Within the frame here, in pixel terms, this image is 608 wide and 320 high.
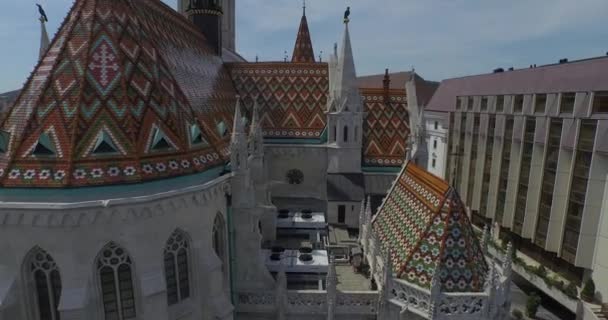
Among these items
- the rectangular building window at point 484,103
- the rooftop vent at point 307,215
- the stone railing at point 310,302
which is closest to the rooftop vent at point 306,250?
the stone railing at point 310,302

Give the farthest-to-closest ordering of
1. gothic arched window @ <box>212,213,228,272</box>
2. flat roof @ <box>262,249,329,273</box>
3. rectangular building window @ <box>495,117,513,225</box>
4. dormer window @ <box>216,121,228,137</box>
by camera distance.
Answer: rectangular building window @ <box>495,117,513,225</box>, flat roof @ <box>262,249,329,273</box>, dormer window @ <box>216,121,228,137</box>, gothic arched window @ <box>212,213,228,272</box>

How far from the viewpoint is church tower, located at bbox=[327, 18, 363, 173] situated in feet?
79.5

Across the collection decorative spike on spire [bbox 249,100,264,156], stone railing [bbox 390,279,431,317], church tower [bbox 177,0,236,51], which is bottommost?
stone railing [bbox 390,279,431,317]

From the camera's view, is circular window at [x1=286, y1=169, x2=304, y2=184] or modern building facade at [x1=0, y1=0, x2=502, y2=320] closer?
modern building facade at [x1=0, y1=0, x2=502, y2=320]

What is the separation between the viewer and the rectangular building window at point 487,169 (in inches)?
1320

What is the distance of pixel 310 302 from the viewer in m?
14.1

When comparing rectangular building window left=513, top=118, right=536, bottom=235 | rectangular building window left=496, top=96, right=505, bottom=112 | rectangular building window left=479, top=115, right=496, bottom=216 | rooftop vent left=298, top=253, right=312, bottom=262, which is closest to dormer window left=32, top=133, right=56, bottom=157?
rooftop vent left=298, top=253, right=312, bottom=262

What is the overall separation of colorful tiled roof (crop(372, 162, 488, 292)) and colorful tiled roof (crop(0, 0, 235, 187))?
873 centimetres

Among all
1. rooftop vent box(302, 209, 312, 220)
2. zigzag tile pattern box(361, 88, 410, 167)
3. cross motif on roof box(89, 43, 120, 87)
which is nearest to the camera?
cross motif on roof box(89, 43, 120, 87)

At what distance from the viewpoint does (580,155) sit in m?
22.0

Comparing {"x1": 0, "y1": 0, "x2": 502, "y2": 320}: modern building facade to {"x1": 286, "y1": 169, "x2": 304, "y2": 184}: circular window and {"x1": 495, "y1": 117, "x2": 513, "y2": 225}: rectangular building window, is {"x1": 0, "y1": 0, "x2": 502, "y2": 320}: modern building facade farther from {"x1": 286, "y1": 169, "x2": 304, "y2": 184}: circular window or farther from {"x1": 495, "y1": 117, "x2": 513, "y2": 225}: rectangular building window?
{"x1": 495, "y1": 117, "x2": 513, "y2": 225}: rectangular building window

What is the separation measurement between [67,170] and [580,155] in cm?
2927

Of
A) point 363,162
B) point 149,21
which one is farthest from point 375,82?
point 149,21

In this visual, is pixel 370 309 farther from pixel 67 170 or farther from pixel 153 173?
pixel 67 170
